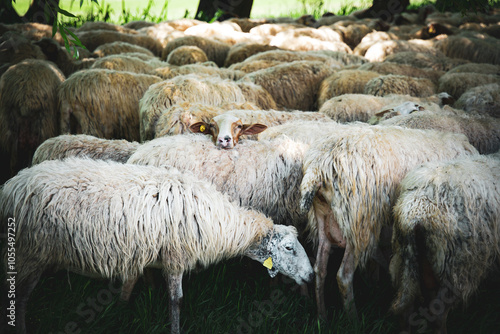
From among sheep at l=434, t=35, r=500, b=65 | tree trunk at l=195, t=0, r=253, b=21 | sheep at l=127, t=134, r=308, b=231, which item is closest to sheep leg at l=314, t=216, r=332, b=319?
sheep at l=127, t=134, r=308, b=231

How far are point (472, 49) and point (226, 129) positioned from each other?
7.40 meters

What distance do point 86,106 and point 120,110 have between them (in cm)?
39

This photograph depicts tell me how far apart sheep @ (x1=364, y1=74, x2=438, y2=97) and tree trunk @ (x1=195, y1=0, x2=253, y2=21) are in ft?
31.4

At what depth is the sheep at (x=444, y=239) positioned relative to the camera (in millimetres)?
2588

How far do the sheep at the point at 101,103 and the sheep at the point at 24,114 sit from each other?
0.26 meters

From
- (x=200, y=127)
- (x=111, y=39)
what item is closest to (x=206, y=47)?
(x=111, y=39)

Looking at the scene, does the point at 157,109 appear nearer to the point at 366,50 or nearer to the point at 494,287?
→ the point at 494,287

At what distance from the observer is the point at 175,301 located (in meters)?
2.88

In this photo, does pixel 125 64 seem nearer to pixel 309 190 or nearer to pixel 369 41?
pixel 309 190

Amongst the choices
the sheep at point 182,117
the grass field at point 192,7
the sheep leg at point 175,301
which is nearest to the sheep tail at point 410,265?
the sheep leg at point 175,301

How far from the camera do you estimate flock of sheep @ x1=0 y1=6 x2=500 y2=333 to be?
8.84 feet

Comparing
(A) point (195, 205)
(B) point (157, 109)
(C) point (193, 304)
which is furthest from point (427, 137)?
(B) point (157, 109)

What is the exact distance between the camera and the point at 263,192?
3766mm

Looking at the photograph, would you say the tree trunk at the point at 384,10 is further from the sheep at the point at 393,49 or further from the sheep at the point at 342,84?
the sheep at the point at 342,84
